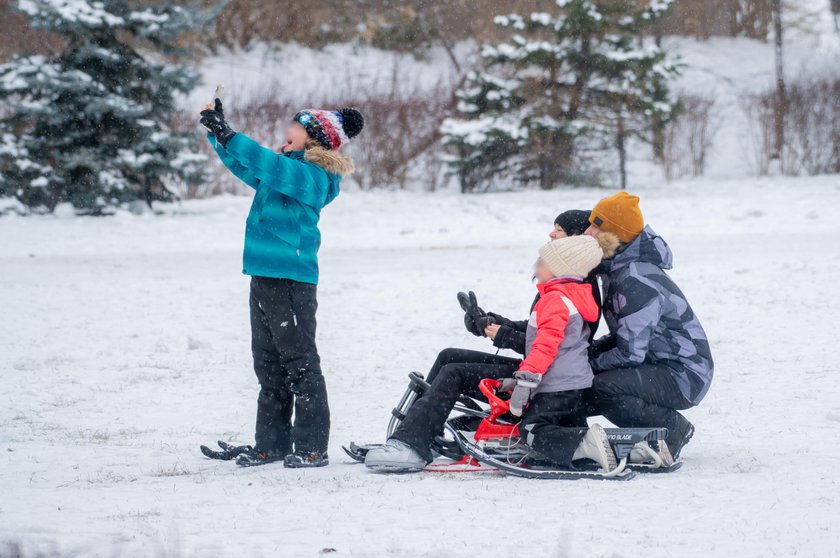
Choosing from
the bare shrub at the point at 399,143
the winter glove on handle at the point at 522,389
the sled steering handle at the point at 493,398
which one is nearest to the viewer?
the winter glove on handle at the point at 522,389

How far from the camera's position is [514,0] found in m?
30.0

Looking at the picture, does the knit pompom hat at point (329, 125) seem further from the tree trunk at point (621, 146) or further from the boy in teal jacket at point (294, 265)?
the tree trunk at point (621, 146)

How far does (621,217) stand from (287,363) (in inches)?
66.2

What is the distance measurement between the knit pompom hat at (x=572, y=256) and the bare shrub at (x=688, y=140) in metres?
17.6

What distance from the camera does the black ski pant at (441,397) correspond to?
4.43 metres

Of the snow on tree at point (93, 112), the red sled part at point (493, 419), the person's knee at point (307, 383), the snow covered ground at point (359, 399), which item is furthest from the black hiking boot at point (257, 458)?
the snow on tree at point (93, 112)

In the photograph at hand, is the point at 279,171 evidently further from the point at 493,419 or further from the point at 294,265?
the point at 493,419

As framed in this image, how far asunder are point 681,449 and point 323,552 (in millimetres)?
2229

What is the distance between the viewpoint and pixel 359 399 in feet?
21.0

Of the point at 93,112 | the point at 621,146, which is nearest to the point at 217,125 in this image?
the point at 93,112

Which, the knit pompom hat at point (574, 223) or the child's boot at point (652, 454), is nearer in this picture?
the child's boot at point (652, 454)

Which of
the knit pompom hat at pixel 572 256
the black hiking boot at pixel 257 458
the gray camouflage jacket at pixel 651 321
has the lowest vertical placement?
the black hiking boot at pixel 257 458

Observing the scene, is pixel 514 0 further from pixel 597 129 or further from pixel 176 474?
pixel 176 474

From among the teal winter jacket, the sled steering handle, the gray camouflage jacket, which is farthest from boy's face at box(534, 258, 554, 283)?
the teal winter jacket
